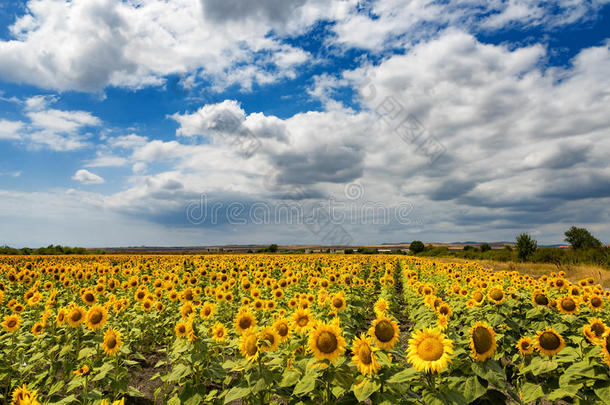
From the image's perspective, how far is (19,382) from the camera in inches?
244

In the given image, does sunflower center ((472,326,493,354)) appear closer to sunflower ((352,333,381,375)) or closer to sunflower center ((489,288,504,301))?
sunflower ((352,333,381,375))

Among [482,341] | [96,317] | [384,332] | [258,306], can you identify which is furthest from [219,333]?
[482,341]

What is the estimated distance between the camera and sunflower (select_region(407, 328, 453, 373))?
3241 millimetres

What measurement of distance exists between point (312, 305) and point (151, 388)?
4.19 m

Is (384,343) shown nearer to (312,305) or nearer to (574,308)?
(312,305)

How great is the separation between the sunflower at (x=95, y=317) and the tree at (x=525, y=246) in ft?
176

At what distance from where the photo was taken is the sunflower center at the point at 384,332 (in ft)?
12.2

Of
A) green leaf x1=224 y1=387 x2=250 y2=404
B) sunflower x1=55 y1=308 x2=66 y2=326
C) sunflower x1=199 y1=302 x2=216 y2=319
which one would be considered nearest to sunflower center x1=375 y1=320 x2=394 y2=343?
green leaf x1=224 y1=387 x2=250 y2=404

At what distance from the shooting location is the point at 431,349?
3350 mm

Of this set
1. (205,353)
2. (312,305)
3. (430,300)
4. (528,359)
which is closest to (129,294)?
(312,305)

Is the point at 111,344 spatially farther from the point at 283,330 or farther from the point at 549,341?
the point at 549,341

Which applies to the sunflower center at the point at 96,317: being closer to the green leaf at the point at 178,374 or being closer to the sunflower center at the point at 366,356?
the green leaf at the point at 178,374

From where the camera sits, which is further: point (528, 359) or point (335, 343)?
point (528, 359)

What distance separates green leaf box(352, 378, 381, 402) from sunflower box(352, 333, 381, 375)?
86mm
